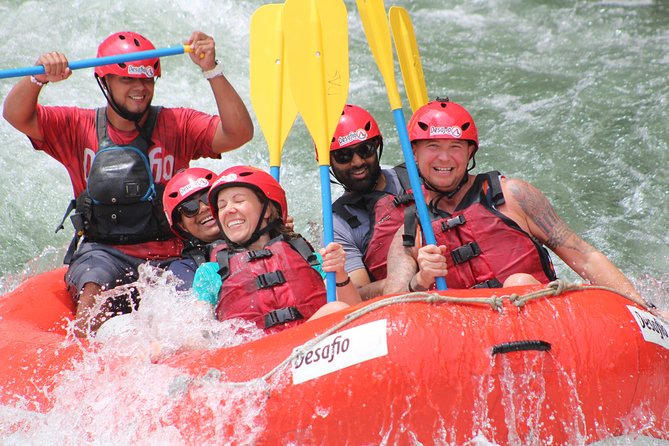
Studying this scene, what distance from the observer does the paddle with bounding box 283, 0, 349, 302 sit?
4285mm

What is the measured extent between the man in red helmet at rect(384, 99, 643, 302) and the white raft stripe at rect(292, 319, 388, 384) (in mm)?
788

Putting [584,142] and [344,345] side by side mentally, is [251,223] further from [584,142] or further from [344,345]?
[584,142]

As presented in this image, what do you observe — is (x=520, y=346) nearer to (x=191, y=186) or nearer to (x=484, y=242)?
(x=484, y=242)

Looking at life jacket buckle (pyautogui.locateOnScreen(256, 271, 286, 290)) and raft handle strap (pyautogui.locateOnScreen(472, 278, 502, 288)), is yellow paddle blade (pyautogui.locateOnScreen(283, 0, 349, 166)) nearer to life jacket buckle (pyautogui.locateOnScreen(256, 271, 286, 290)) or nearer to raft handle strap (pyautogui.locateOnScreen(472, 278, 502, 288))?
life jacket buckle (pyautogui.locateOnScreen(256, 271, 286, 290))

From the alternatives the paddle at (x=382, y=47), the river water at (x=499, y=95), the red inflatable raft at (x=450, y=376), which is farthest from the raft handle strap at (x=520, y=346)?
the river water at (x=499, y=95)

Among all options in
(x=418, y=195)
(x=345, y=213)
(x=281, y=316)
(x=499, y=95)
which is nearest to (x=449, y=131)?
(x=418, y=195)

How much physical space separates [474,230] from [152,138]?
155 cm

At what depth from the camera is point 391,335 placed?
2.81m

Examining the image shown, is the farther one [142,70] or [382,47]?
[382,47]

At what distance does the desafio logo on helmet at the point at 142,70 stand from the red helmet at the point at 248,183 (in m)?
0.70

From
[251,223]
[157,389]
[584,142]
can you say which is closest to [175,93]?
[584,142]

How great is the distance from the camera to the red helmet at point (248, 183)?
12.5 feet

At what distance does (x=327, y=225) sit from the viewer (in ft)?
12.8

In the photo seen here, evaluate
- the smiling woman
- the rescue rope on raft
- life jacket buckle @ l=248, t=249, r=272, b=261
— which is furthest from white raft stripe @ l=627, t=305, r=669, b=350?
life jacket buckle @ l=248, t=249, r=272, b=261
